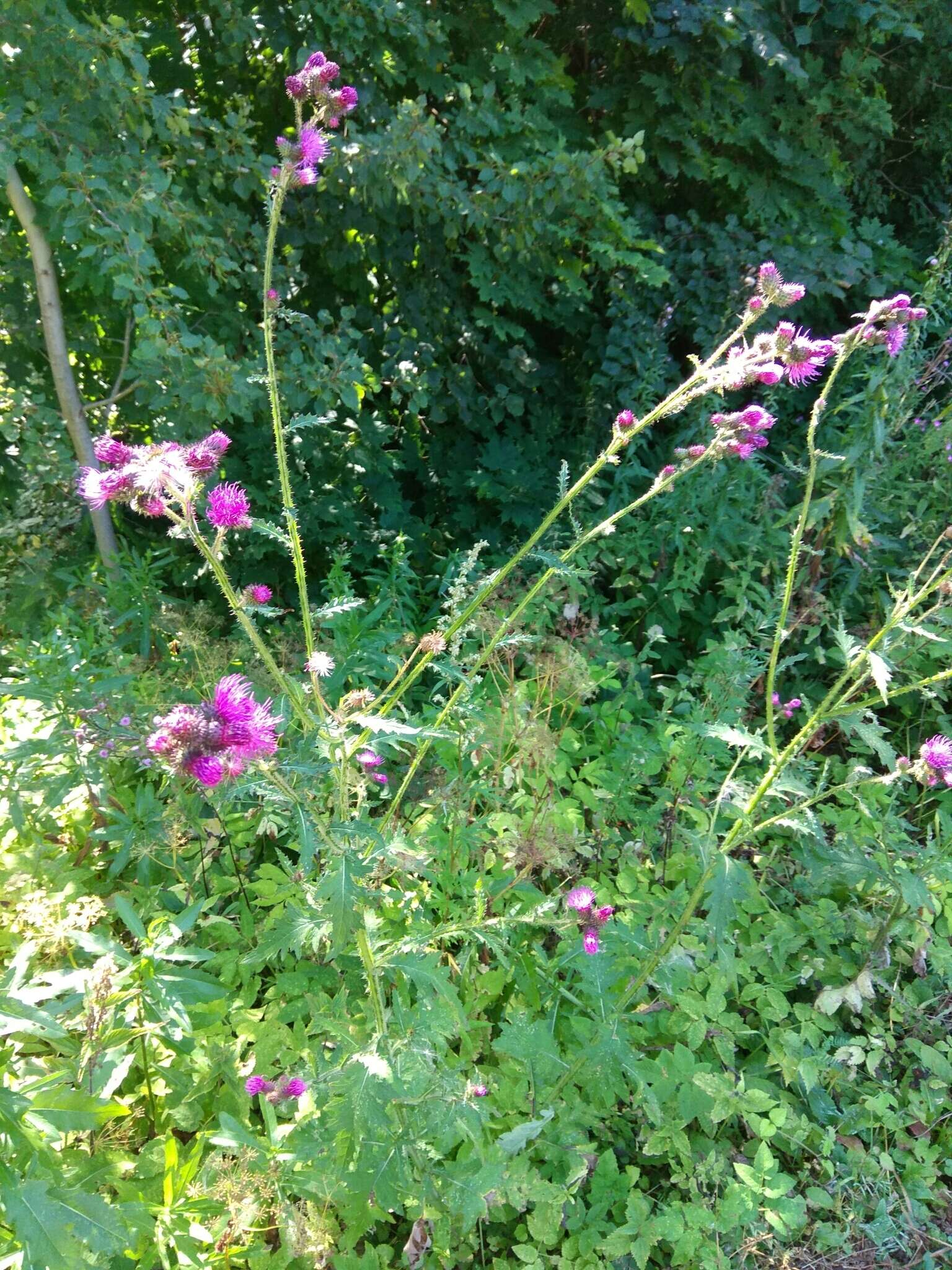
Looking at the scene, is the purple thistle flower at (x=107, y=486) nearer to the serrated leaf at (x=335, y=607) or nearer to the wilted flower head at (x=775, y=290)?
the serrated leaf at (x=335, y=607)

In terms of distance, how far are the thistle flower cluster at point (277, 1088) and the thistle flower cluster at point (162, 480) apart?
1.14 m

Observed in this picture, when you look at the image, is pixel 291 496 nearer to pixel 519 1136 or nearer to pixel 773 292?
pixel 773 292

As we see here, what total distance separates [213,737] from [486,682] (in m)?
1.97

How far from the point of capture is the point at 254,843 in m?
2.60

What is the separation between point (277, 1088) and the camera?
1.79 m

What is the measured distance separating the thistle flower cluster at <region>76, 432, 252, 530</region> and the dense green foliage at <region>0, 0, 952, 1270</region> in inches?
17.4

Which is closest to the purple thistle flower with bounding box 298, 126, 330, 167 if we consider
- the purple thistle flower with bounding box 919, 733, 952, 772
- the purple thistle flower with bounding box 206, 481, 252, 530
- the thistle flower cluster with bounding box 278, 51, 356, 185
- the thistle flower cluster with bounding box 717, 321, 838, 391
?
the thistle flower cluster with bounding box 278, 51, 356, 185

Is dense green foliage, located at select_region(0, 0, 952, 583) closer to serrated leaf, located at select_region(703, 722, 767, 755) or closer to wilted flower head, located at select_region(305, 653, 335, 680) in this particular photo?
wilted flower head, located at select_region(305, 653, 335, 680)

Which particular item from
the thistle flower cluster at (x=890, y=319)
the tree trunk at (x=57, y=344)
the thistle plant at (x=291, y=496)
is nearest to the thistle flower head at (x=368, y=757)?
the thistle plant at (x=291, y=496)

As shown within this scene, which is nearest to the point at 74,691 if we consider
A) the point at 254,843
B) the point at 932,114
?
the point at 254,843

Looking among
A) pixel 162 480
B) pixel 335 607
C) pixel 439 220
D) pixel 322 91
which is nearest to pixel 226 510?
pixel 162 480

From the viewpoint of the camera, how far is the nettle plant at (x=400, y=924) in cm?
140

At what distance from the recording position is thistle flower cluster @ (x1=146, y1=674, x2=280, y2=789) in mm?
1209

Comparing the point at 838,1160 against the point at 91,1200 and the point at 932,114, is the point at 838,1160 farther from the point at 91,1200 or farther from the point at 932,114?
the point at 932,114
